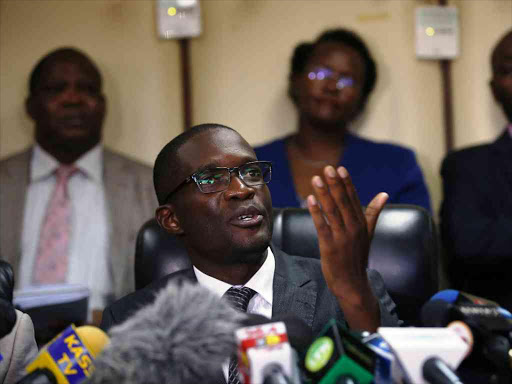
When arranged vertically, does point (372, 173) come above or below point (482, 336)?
below

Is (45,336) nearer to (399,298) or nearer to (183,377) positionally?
(399,298)

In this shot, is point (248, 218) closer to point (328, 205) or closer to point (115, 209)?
point (328, 205)

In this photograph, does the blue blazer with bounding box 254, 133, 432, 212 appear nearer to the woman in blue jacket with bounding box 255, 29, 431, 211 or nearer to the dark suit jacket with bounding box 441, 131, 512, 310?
the woman in blue jacket with bounding box 255, 29, 431, 211

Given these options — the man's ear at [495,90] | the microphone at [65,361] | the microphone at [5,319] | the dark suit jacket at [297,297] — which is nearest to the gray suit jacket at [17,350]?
the microphone at [5,319]

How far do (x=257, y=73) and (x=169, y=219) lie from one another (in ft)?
3.95

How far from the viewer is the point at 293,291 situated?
4.50 ft

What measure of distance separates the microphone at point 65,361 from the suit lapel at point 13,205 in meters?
1.60

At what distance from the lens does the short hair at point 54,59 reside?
7.76ft

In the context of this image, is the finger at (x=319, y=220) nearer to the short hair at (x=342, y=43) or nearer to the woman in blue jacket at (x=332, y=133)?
the woman in blue jacket at (x=332, y=133)

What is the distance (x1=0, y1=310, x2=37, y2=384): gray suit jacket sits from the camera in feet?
3.10

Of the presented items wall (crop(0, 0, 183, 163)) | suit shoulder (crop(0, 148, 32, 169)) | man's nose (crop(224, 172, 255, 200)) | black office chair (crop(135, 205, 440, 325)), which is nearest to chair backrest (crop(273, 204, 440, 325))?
black office chair (crop(135, 205, 440, 325))

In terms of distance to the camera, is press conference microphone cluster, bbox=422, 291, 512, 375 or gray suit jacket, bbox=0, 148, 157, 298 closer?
press conference microphone cluster, bbox=422, 291, 512, 375

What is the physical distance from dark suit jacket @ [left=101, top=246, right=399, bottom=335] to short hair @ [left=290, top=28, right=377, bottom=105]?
124cm

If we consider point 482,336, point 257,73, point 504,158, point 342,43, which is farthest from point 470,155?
point 482,336
